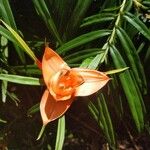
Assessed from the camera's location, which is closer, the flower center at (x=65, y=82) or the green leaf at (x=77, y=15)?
the flower center at (x=65, y=82)

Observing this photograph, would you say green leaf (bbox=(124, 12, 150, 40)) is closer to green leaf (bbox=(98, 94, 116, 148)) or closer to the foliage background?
the foliage background

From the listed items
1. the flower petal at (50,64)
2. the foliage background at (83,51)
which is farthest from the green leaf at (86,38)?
the flower petal at (50,64)

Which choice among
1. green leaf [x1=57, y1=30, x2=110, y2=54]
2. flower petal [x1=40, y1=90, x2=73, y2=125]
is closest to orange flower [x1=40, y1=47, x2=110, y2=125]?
flower petal [x1=40, y1=90, x2=73, y2=125]

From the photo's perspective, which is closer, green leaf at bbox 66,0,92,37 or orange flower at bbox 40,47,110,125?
orange flower at bbox 40,47,110,125

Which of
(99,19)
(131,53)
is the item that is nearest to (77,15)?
(99,19)

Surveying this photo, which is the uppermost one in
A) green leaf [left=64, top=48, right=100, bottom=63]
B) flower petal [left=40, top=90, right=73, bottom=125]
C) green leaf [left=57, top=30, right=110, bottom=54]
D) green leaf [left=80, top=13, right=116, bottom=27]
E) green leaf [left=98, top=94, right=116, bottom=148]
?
green leaf [left=80, top=13, right=116, bottom=27]

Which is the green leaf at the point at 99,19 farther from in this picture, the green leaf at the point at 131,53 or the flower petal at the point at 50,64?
the flower petal at the point at 50,64

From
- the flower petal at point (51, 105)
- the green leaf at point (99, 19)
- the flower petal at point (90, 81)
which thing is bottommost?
the flower petal at point (51, 105)
